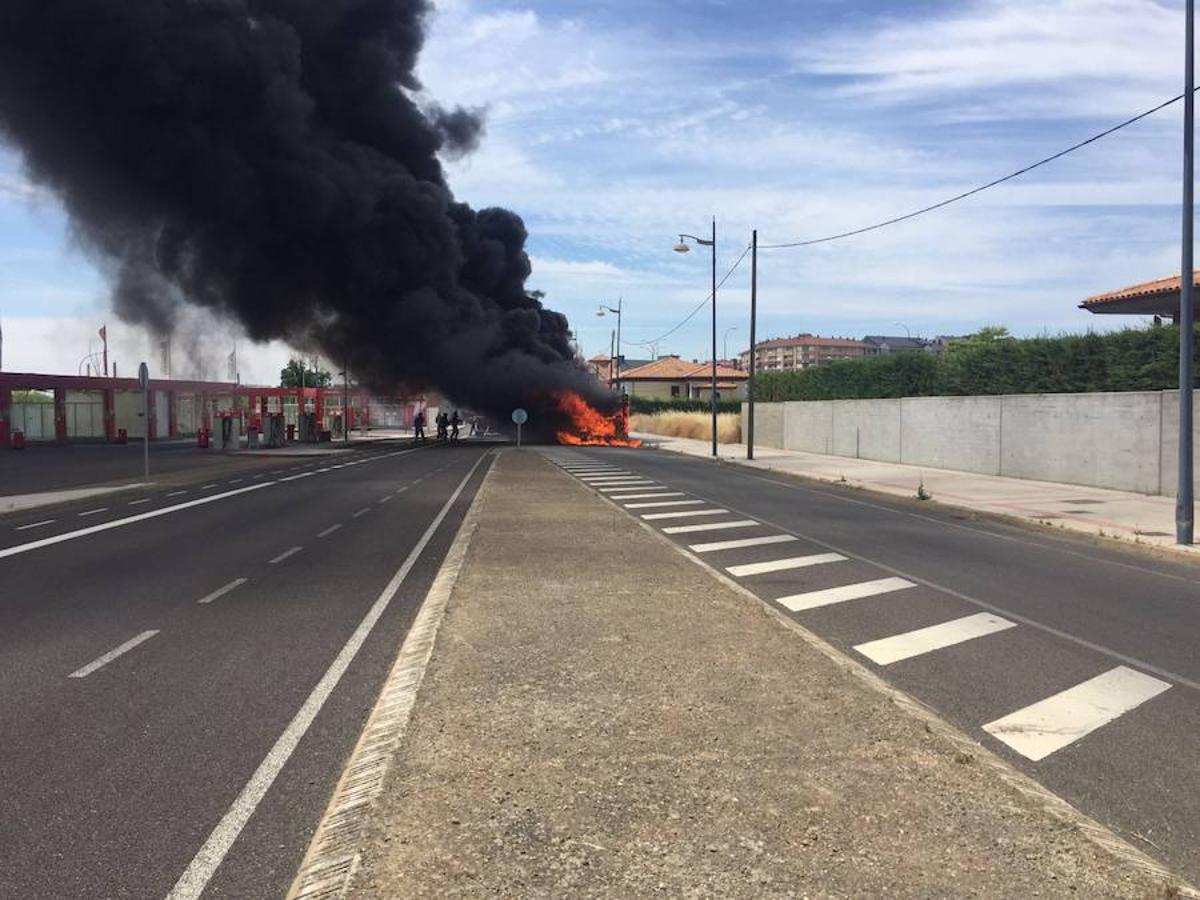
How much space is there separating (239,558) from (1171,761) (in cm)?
920

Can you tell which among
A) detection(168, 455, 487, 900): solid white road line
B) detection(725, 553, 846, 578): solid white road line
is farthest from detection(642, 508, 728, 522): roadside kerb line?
detection(168, 455, 487, 900): solid white road line

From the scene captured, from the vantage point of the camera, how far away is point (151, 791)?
4.03 m

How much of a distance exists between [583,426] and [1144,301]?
97.6 feet

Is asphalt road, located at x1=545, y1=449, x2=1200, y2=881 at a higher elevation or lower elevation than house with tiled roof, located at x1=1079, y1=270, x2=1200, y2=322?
lower

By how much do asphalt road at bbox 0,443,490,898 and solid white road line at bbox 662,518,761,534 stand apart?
3.16 m

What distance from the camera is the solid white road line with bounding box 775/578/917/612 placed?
823 cm

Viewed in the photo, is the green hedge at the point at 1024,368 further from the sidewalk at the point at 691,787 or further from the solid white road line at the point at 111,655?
the solid white road line at the point at 111,655

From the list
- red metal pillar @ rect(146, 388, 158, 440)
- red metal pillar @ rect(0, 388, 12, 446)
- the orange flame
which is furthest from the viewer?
red metal pillar @ rect(146, 388, 158, 440)

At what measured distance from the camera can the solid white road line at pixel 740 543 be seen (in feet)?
38.1

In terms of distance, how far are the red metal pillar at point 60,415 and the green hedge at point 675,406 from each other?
1386 inches

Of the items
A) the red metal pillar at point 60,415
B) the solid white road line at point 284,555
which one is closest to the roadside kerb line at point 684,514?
the solid white road line at point 284,555

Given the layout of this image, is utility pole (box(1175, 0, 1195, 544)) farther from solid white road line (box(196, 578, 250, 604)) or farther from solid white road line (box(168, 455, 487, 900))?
solid white road line (box(196, 578, 250, 604))

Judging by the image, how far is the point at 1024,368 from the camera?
24031mm

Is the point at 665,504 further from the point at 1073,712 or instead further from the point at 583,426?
the point at 583,426
